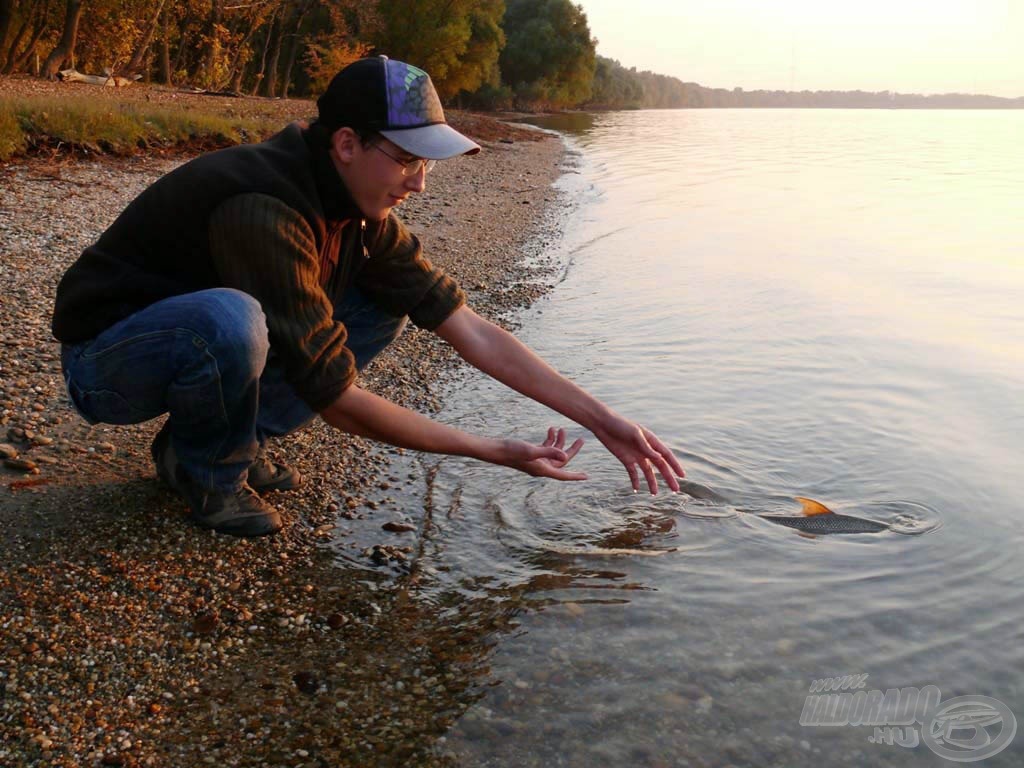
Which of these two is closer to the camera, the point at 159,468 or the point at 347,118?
the point at 347,118

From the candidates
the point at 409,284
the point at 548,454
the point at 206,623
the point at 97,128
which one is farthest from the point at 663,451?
the point at 97,128

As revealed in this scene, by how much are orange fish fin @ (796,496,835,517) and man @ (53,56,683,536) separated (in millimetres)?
1487

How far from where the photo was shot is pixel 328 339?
3.08m

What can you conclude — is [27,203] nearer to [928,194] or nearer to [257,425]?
[257,425]

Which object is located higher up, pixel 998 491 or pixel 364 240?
pixel 364 240

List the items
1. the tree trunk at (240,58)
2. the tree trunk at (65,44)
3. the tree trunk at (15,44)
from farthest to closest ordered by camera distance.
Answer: the tree trunk at (240,58), the tree trunk at (15,44), the tree trunk at (65,44)

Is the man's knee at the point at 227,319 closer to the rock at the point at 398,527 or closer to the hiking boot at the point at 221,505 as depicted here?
the hiking boot at the point at 221,505

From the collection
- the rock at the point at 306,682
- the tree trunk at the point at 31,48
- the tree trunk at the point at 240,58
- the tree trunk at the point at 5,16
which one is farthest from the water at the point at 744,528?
the tree trunk at the point at 240,58

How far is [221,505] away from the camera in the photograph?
358 cm

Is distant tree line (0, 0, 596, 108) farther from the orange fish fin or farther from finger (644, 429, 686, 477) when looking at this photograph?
finger (644, 429, 686, 477)

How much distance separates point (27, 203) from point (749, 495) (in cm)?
756

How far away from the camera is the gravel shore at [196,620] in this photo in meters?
2.63

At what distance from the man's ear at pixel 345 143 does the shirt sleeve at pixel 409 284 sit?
60cm

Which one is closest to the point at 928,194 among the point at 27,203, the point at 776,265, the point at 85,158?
the point at 776,265
